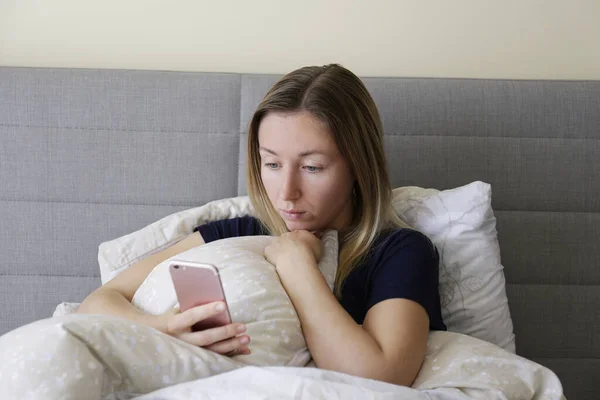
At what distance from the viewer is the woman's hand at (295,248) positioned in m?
1.43

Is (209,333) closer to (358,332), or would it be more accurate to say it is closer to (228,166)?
(358,332)

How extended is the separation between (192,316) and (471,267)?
28.1 inches

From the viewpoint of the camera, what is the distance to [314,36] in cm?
202

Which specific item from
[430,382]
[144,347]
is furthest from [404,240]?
[144,347]

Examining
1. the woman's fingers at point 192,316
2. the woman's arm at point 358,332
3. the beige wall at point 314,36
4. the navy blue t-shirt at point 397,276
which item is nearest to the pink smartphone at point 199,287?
the woman's fingers at point 192,316

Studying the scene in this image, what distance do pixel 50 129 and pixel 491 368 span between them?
1.18 metres

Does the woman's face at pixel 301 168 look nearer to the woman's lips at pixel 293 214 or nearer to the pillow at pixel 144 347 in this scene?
the woman's lips at pixel 293 214

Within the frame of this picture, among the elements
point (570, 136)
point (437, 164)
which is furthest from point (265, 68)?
point (570, 136)

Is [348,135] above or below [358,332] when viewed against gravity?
above

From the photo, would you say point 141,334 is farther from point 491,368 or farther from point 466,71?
point 466,71

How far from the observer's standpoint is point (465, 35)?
2.04 m

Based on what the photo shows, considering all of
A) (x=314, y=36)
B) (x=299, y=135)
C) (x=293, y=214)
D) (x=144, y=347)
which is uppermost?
(x=314, y=36)

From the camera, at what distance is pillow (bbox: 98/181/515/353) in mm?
1634

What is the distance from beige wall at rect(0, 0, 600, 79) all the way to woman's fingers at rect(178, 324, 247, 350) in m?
0.99
